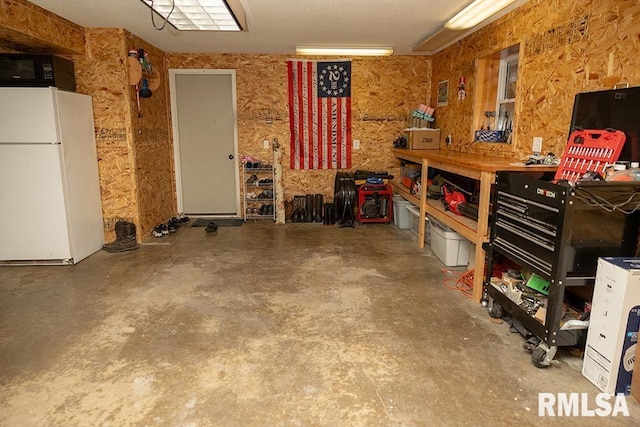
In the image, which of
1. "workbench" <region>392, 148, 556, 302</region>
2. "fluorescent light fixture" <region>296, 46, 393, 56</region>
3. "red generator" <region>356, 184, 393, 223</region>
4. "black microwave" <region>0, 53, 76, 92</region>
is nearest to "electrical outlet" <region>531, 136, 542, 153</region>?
"workbench" <region>392, 148, 556, 302</region>

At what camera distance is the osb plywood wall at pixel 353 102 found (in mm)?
6582

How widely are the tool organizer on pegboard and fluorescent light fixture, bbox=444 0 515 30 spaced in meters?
1.46

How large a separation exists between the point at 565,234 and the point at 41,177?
4874 millimetres

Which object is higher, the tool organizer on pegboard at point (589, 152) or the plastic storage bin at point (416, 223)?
the tool organizer on pegboard at point (589, 152)

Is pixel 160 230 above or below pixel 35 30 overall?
below

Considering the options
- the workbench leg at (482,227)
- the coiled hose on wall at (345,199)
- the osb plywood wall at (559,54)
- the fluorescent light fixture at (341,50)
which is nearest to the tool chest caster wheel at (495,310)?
the workbench leg at (482,227)

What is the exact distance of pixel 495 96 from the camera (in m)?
5.00

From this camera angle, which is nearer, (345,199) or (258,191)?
(345,199)

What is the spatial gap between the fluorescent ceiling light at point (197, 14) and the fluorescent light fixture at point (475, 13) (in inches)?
87.8

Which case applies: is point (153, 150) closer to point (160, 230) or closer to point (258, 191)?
point (160, 230)

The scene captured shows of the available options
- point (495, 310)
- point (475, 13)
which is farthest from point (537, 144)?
point (495, 310)

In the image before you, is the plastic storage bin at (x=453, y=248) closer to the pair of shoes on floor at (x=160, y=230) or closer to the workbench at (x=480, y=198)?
the workbench at (x=480, y=198)

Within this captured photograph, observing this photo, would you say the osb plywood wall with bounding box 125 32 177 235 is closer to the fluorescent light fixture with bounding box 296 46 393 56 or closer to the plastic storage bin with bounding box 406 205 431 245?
the fluorescent light fixture with bounding box 296 46 393 56

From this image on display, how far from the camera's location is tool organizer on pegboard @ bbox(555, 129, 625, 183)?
8.53ft
